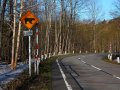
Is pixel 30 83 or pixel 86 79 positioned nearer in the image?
pixel 30 83

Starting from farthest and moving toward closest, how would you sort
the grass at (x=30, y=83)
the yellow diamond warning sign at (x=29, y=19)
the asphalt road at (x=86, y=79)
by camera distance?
the yellow diamond warning sign at (x=29, y=19), the asphalt road at (x=86, y=79), the grass at (x=30, y=83)

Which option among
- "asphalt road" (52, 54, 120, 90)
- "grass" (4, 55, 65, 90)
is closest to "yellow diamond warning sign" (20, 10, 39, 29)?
"grass" (4, 55, 65, 90)

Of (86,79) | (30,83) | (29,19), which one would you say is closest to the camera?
(30,83)

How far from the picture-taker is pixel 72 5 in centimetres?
7700

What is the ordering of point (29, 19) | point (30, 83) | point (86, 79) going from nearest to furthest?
point (30, 83), point (86, 79), point (29, 19)

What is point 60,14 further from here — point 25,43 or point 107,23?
point 107,23

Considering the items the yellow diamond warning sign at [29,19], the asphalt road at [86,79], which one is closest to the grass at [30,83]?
the asphalt road at [86,79]

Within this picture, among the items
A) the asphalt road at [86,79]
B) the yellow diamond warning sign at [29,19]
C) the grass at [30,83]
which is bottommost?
the asphalt road at [86,79]

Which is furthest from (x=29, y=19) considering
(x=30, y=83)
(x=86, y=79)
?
(x=30, y=83)

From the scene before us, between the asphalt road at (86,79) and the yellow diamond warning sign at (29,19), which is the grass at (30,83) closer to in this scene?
the asphalt road at (86,79)

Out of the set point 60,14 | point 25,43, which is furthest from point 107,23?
point 25,43

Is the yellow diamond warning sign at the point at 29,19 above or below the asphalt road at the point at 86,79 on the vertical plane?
above

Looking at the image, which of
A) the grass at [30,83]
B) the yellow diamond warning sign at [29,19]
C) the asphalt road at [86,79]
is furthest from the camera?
the yellow diamond warning sign at [29,19]

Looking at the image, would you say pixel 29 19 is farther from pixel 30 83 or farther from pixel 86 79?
pixel 30 83
